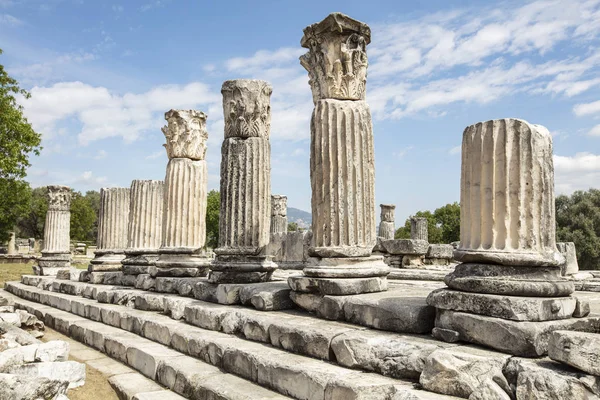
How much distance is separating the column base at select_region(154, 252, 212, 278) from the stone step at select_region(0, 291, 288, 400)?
2.01 metres

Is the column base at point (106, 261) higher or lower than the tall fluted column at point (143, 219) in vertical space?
lower

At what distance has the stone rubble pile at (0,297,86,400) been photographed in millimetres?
4988

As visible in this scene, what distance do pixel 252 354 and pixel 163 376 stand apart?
1.38 metres

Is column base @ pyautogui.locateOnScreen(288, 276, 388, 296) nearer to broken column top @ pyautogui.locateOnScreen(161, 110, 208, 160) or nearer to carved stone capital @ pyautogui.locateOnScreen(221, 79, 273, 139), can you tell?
carved stone capital @ pyautogui.locateOnScreen(221, 79, 273, 139)

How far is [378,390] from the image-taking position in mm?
3943

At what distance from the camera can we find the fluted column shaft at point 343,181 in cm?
650

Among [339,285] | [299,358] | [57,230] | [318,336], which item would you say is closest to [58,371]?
[299,358]

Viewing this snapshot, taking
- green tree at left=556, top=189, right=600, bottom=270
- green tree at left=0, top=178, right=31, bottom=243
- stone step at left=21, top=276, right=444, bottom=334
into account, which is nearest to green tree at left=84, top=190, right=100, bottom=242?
green tree at left=0, top=178, right=31, bottom=243

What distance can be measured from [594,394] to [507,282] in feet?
4.06

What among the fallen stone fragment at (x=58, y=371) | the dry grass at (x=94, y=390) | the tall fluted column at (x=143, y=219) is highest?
the tall fluted column at (x=143, y=219)

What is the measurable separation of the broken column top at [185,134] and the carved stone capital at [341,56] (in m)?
4.87

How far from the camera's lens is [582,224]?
39.4 metres

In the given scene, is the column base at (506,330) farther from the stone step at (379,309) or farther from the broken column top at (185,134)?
the broken column top at (185,134)

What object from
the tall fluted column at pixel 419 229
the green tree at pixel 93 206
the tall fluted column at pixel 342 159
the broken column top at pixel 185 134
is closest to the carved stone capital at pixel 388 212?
the tall fluted column at pixel 419 229
